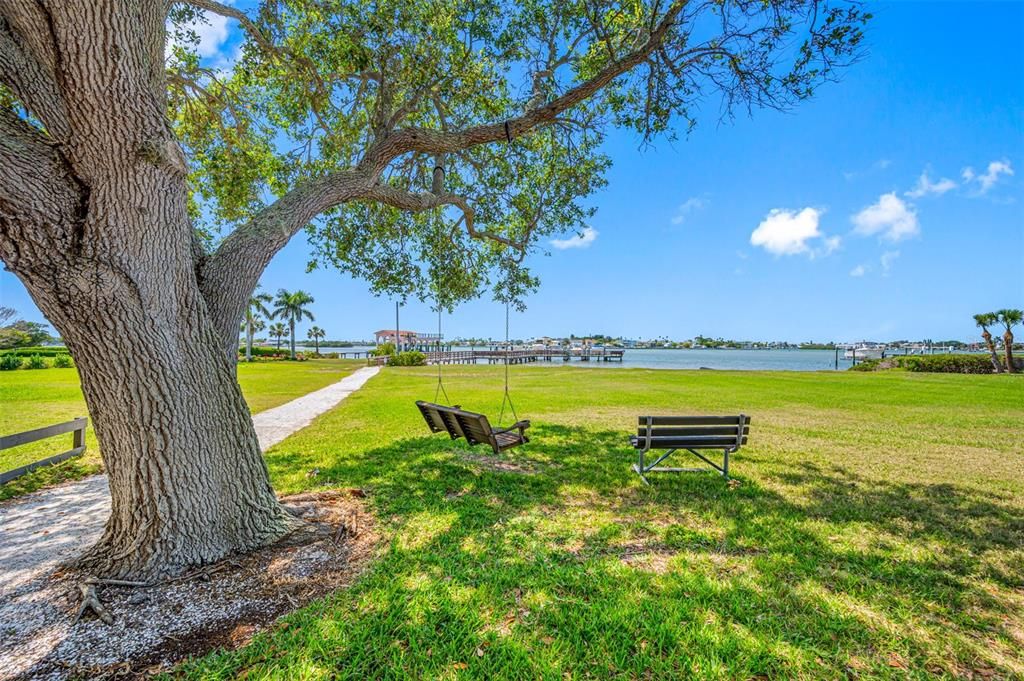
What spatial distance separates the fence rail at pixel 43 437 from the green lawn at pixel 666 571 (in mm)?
3007

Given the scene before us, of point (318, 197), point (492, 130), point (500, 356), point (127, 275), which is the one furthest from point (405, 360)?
point (127, 275)

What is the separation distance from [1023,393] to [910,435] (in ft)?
45.4

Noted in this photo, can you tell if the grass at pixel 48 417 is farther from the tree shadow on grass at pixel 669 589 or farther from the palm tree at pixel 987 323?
the palm tree at pixel 987 323

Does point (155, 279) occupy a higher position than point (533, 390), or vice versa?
point (155, 279)

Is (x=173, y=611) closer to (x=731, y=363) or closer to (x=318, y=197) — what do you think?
(x=318, y=197)

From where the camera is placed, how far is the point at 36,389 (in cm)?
1617

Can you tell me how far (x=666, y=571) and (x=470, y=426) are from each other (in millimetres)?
2834

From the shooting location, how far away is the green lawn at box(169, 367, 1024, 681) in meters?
2.29

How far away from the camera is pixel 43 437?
5.91m

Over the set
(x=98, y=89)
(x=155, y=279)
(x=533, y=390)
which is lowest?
(x=533, y=390)

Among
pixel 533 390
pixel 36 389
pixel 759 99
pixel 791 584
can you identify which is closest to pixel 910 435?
pixel 759 99

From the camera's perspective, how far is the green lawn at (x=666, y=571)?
2.29 m

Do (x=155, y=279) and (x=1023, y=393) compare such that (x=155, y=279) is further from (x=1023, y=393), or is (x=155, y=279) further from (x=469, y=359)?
(x=469, y=359)

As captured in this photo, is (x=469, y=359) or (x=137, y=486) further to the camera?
(x=469, y=359)
